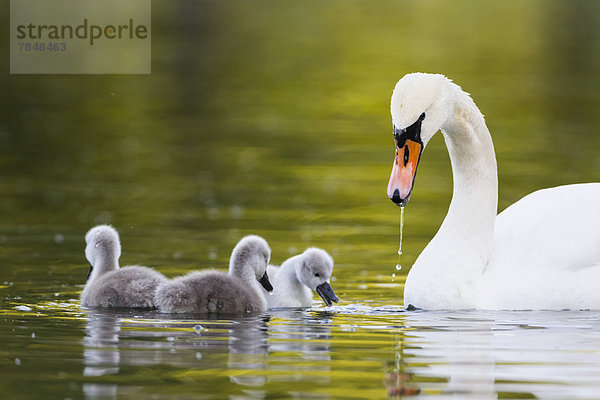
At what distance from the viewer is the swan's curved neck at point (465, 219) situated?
33.2 feet

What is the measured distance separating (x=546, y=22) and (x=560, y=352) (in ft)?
118

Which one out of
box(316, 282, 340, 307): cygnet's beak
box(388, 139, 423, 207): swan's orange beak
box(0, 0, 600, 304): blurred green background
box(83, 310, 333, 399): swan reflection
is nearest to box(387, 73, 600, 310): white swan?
box(388, 139, 423, 207): swan's orange beak

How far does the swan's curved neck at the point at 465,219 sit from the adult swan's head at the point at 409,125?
65 cm

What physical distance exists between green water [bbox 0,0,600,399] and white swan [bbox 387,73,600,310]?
0.28 metres

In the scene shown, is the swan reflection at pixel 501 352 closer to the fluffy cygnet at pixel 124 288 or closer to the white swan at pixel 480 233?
the white swan at pixel 480 233

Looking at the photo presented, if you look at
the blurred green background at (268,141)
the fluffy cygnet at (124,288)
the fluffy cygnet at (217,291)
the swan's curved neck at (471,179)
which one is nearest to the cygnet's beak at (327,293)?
the blurred green background at (268,141)

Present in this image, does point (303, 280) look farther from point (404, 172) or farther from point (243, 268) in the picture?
point (404, 172)

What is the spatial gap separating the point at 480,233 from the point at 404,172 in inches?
52.1

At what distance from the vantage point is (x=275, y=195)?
53.0 ft

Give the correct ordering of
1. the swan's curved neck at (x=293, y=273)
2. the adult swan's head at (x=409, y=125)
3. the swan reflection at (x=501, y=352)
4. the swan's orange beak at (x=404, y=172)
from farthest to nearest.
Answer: the swan's curved neck at (x=293, y=273) < the adult swan's head at (x=409, y=125) < the swan's orange beak at (x=404, y=172) < the swan reflection at (x=501, y=352)

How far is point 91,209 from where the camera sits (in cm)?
1505

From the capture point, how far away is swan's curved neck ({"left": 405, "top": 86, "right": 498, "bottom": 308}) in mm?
10125

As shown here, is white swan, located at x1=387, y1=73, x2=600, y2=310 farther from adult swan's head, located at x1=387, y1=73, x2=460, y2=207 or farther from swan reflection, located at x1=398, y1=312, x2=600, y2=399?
swan reflection, located at x1=398, y1=312, x2=600, y2=399

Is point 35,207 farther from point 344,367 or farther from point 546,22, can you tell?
point 546,22
